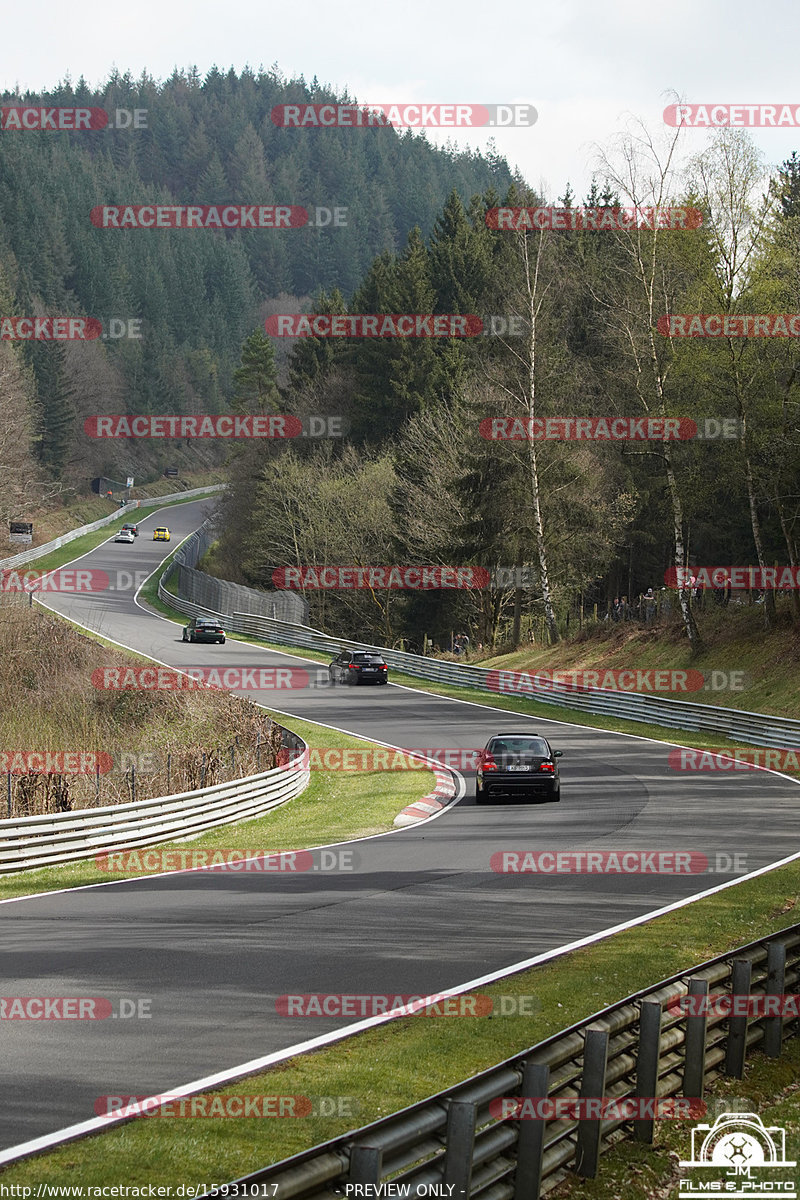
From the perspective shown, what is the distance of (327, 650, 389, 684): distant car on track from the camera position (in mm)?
48000

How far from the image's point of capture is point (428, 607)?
207ft

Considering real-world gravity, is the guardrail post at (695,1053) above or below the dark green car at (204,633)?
above

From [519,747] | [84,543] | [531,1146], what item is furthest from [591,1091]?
[84,543]

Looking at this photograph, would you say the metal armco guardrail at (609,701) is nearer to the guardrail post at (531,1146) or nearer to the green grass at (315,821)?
the green grass at (315,821)

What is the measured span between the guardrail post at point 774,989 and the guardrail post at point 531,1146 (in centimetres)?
390

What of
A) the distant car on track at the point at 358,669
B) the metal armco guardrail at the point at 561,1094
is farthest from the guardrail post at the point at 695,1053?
the distant car on track at the point at 358,669

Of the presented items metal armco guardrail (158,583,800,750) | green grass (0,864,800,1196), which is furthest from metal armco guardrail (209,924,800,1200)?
metal armco guardrail (158,583,800,750)

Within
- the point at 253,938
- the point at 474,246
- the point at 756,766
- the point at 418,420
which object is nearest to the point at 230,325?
the point at 474,246

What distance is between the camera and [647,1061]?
7.97 meters

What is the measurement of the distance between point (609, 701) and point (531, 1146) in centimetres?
3508

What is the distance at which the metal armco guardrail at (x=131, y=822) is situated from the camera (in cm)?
1841

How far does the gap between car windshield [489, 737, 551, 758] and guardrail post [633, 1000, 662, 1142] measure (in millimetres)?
16608

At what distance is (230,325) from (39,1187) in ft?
622

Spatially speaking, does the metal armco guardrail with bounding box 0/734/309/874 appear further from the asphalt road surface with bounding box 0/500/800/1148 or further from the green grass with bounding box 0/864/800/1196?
the green grass with bounding box 0/864/800/1196
